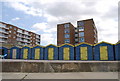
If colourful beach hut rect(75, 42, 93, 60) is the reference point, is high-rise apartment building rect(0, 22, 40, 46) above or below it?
above

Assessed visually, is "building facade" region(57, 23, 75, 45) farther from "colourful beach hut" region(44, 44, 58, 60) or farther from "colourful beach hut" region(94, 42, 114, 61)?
"colourful beach hut" region(94, 42, 114, 61)

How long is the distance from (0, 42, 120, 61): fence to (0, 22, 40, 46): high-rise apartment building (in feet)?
127

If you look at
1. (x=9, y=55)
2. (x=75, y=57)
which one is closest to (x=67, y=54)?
(x=75, y=57)

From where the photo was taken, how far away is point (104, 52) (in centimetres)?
1691

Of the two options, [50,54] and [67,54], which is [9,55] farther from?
[67,54]

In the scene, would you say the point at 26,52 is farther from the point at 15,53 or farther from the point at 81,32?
the point at 81,32

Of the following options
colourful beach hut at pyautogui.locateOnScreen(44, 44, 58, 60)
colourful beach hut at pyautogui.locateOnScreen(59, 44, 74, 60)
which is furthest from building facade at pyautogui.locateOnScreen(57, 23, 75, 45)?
colourful beach hut at pyautogui.locateOnScreen(59, 44, 74, 60)

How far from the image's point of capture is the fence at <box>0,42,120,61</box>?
16.5m

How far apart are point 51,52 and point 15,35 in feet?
167

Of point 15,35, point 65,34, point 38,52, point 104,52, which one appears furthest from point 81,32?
point 15,35

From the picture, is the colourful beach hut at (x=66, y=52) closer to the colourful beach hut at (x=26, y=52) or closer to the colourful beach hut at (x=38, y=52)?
the colourful beach hut at (x=38, y=52)

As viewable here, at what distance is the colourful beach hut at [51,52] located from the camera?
20259mm

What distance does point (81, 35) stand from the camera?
50.8 meters

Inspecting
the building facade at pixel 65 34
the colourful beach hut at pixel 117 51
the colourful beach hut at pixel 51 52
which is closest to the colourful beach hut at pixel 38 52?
the colourful beach hut at pixel 51 52
